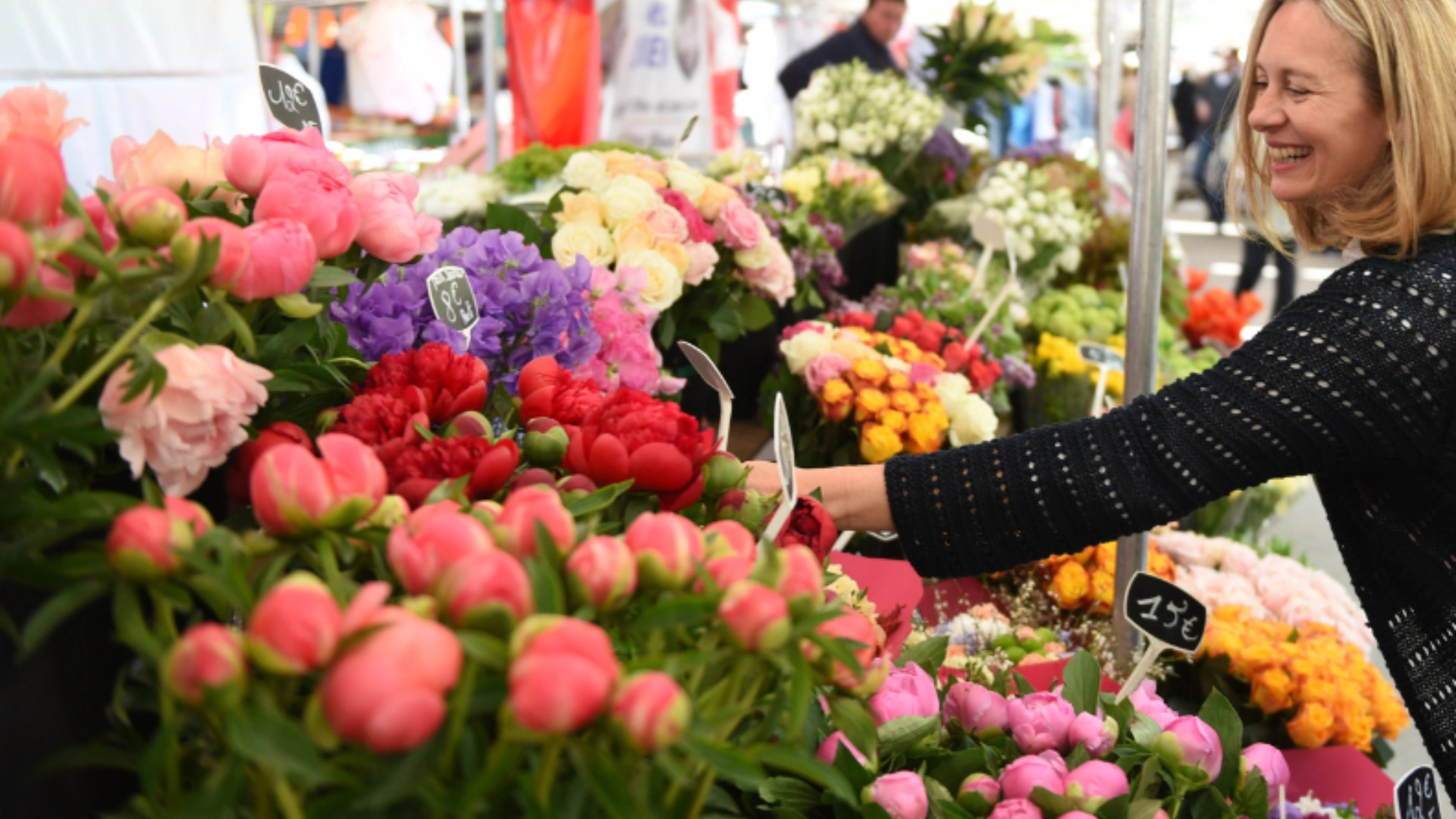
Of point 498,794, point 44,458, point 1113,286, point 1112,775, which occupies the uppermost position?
point 44,458

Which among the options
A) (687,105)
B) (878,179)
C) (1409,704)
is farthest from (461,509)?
(687,105)

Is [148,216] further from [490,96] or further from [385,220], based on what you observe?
[490,96]

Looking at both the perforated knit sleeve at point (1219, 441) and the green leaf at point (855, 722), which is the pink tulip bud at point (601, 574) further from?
the perforated knit sleeve at point (1219, 441)

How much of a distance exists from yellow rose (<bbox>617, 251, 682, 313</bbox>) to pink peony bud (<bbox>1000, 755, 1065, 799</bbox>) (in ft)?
2.71

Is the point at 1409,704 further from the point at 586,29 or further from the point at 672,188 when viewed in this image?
the point at 586,29

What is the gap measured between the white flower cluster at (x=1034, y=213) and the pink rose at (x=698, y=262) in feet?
5.43

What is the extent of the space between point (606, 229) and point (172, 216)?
988 mm

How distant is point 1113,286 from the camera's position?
3482 millimetres

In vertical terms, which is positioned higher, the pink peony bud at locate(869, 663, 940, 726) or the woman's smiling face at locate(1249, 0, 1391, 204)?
the woman's smiling face at locate(1249, 0, 1391, 204)

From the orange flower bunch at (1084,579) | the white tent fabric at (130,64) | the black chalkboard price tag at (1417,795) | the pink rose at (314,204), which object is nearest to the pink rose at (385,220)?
the pink rose at (314,204)

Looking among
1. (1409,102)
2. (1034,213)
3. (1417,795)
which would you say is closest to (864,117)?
(1034,213)

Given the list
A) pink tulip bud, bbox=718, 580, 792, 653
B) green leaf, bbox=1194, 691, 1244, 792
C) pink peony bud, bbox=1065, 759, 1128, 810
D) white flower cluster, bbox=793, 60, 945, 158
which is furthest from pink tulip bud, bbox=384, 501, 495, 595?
white flower cluster, bbox=793, 60, 945, 158

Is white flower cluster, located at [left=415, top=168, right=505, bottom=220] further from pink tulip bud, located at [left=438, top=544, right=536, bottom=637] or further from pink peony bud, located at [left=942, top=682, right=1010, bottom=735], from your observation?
pink tulip bud, located at [left=438, top=544, right=536, bottom=637]

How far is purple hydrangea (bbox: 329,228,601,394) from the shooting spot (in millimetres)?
1050
